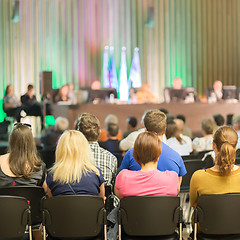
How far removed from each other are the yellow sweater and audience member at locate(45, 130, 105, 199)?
69cm

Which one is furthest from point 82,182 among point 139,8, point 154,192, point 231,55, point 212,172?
point 231,55

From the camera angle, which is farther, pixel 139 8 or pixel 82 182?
pixel 139 8

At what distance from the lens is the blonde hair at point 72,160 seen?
3.22 meters

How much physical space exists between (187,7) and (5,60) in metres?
5.48

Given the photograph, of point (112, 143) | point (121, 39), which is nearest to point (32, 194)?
point (112, 143)

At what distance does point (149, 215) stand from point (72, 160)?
64 cm

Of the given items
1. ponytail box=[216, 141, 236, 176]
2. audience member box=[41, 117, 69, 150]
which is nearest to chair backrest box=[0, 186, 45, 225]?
ponytail box=[216, 141, 236, 176]

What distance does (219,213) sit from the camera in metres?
3.10

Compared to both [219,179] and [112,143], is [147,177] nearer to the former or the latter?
[219,179]

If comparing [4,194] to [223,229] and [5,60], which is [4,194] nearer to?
[223,229]

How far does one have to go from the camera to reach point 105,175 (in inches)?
148

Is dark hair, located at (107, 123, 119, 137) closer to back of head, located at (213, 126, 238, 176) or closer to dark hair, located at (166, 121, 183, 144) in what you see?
dark hair, located at (166, 121, 183, 144)

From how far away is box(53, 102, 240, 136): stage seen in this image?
9398 mm

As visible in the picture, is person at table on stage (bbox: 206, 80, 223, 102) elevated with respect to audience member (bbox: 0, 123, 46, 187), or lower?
elevated
